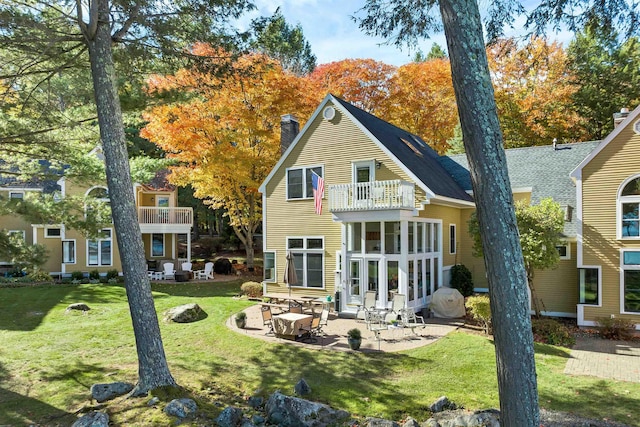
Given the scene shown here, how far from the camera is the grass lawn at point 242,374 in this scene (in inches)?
301

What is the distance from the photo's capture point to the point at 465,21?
482cm

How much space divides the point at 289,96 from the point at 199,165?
20.5 ft

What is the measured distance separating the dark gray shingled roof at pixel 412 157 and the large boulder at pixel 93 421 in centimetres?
1188

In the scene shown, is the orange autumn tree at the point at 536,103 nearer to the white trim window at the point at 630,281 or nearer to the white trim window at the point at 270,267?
the white trim window at the point at 630,281

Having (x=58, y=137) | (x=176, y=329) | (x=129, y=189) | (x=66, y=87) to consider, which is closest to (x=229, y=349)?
(x=176, y=329)

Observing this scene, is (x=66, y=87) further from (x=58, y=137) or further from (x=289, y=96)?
(x=289, y=96)

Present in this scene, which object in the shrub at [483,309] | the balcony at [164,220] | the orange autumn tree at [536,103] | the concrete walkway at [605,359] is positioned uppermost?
the orange autumn tree at [536,103]

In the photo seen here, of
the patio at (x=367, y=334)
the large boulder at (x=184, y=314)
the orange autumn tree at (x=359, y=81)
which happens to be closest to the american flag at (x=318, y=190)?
the patio at (x=367, y=334)

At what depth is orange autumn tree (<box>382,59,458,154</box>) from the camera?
27.1 meters

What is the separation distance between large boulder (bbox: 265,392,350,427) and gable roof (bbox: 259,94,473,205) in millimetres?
9242

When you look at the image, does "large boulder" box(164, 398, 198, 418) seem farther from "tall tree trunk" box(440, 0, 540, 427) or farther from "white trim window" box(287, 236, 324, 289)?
"white trim window" box(287, 236, 324, 289)

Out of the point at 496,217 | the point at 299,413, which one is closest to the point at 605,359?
the point at 299,413

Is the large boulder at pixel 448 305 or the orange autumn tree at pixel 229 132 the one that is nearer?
the large boulder at pixel 448 305

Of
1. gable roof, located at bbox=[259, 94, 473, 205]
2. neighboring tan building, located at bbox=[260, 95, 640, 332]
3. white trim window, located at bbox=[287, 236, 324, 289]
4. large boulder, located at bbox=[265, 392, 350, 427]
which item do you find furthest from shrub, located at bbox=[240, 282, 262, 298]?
large boulder, located at bbox=[265, 392, 350, 427]
